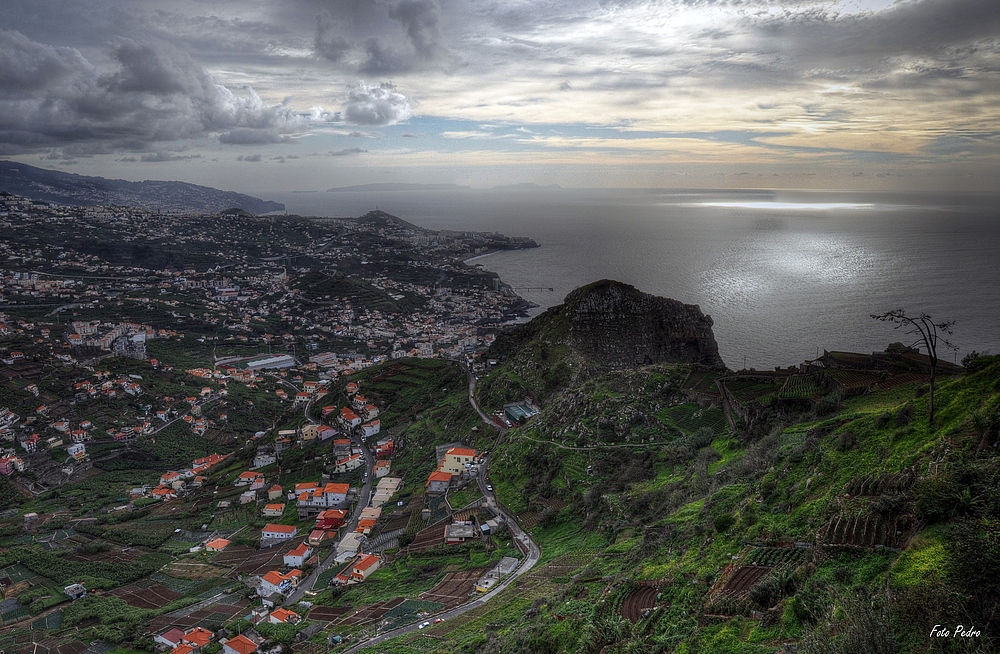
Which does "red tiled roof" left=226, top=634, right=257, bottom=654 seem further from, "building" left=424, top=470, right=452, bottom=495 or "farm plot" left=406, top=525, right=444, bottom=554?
"building" left=424, top=470, right=452, bottom=495

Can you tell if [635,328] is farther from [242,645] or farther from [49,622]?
[49,622]

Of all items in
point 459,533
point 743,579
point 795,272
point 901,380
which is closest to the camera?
point 743,579

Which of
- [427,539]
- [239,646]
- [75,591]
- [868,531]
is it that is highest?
[868,531]

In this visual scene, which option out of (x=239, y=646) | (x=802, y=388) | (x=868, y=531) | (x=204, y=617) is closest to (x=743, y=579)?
(x=868, y=531)

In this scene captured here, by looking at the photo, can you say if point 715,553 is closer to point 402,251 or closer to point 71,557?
point 71,557

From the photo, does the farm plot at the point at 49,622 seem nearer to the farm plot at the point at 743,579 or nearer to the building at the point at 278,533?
the building at the point at 278,533

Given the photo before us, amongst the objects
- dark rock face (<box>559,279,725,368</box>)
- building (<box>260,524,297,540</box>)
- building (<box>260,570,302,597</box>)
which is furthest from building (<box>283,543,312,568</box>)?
dark rock face (<box>559,279,725,368</box>)
